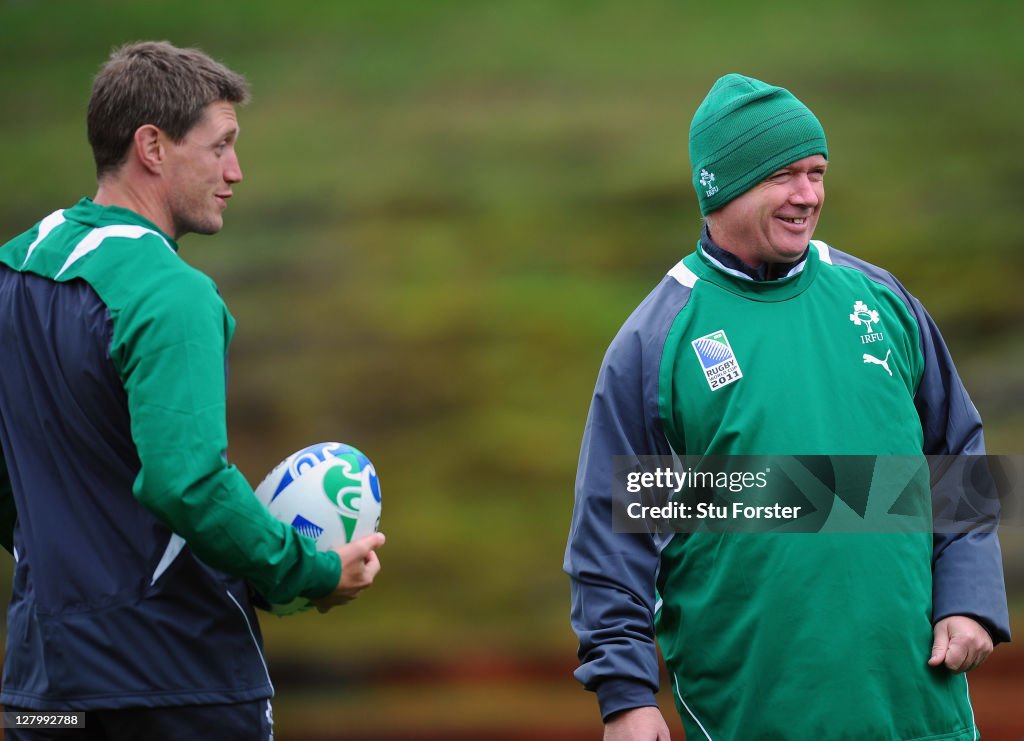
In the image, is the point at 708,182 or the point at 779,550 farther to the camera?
the point at 708,182

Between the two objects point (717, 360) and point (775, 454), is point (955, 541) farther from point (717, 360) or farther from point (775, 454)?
point (717, 360)

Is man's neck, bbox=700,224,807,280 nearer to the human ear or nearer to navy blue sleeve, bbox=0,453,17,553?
the human ear

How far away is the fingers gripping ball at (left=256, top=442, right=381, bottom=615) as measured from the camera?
1.96 metres

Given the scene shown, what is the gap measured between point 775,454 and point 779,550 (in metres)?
0.14

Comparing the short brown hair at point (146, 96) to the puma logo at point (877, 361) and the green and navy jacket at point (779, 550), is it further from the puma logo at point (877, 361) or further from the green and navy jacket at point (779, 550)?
the puma logo at point (877, 361)

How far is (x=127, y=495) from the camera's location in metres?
1.84

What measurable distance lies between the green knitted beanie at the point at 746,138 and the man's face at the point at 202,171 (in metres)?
0.75

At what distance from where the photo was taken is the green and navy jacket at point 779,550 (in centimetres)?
189

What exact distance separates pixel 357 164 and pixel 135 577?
10.7 feet

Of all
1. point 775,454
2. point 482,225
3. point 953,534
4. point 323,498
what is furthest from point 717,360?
point 482,225

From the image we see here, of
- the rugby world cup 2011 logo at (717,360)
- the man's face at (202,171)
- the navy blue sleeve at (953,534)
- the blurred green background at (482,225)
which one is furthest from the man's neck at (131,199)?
the blurred green background at (482,225)

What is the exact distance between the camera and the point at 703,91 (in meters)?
5.03

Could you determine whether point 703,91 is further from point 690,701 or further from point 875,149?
point 690,701

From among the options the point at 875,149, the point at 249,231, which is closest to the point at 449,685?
the point at 249,231
